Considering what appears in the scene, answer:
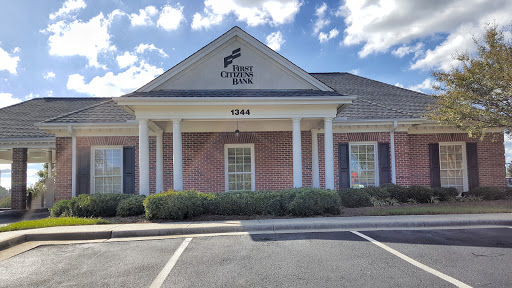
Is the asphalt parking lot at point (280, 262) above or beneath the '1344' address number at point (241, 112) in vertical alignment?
beneath

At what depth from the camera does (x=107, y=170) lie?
12602 millimetres

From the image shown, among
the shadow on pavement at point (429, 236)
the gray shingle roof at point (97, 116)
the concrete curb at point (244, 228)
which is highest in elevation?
the gray shingle roof at point (97, 116)

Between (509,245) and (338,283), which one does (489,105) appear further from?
(338,283)

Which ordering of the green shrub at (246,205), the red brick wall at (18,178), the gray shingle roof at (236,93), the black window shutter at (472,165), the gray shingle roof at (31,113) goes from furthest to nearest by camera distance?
the red brick wall at (18,178) < the gray shingle roof at (31,113) < the black window shutter at (472,165) < the gray shingle roof at (236,93) < the green shrub at (246,205)

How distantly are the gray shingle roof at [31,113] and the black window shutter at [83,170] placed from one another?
2.57 m

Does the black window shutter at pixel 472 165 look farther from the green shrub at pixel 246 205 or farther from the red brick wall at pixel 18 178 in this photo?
the red brick wall at pixel 18 178

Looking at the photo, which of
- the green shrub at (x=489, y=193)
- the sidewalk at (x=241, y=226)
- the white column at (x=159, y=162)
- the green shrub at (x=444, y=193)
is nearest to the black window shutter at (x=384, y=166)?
Result: the green shrub at (x=444, y=193)

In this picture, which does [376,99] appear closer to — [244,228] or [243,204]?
[243,204]

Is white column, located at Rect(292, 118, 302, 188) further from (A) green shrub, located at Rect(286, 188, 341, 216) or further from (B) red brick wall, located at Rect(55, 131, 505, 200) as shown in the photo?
(B) red brick wall, located at Rect(55, 131, 505, 200)

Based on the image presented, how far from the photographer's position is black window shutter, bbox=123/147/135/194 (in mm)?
12352

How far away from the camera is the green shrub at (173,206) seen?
8.75 metres

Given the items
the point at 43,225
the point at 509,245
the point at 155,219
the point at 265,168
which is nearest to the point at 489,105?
the point at 509,245

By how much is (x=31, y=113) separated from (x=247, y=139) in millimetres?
11345

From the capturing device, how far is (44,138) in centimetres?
1348
